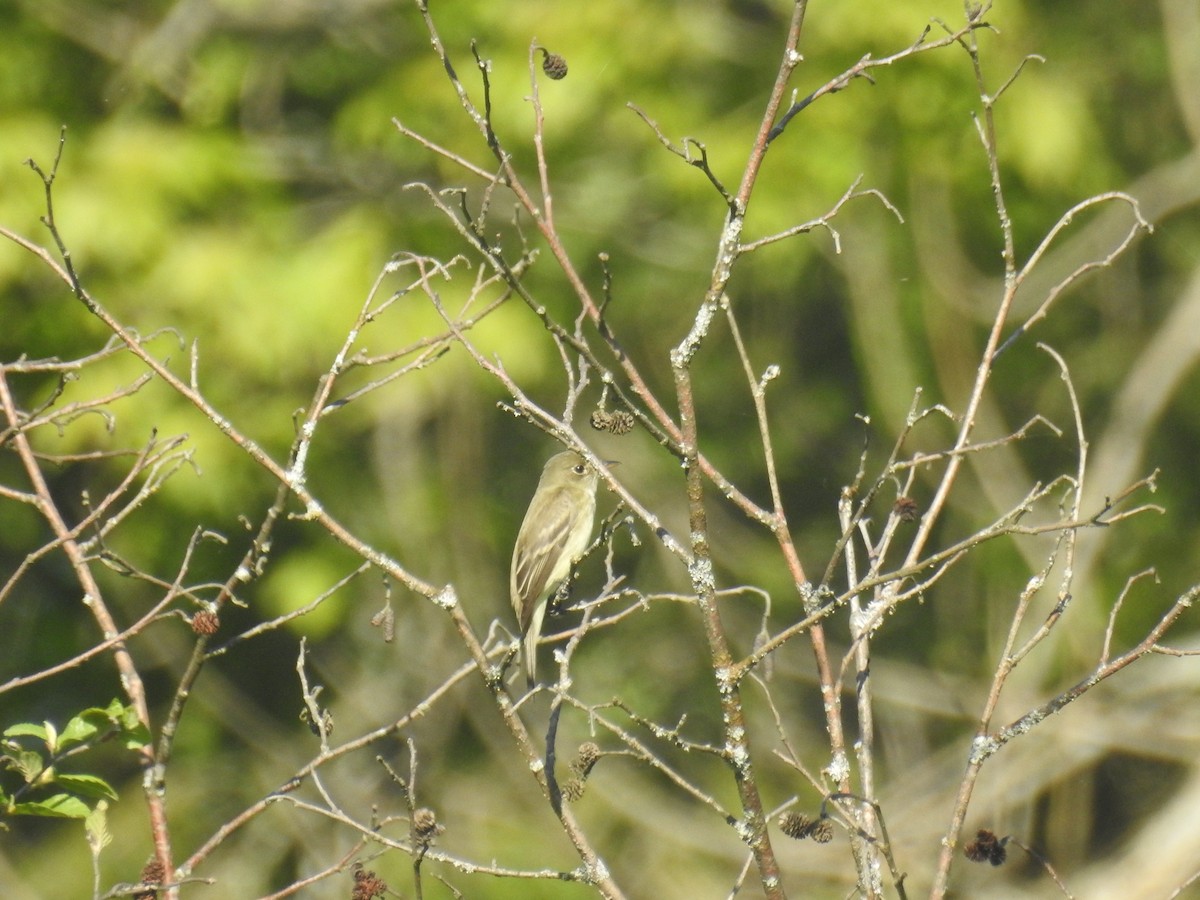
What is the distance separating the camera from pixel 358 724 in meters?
9.60

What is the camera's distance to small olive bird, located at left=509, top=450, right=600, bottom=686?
6.04 m

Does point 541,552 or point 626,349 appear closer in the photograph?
point 541,552

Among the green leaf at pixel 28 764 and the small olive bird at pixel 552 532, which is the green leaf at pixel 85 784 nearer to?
the green leaf at pixel 28 764

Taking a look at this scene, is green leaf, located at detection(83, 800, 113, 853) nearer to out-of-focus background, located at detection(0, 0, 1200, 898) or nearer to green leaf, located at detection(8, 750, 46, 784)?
green leaf, located at detection(8, 750, 46, 784)

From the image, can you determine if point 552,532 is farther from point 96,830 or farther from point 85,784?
point 85,784

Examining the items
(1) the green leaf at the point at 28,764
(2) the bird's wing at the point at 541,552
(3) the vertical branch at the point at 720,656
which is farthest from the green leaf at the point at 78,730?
(2) the bird's wing at the point at 541,552

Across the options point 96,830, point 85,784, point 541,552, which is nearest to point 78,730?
point 85,784

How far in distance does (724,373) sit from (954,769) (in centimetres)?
315

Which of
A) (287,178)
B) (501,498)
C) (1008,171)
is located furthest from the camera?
(501,498)

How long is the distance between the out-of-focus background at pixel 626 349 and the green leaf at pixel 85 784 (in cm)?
483

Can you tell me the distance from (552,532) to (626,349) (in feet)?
12.9

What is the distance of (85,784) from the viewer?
7.96 feet

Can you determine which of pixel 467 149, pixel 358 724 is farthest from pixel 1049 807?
pixel 467 149

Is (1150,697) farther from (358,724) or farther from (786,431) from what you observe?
(358,724)
